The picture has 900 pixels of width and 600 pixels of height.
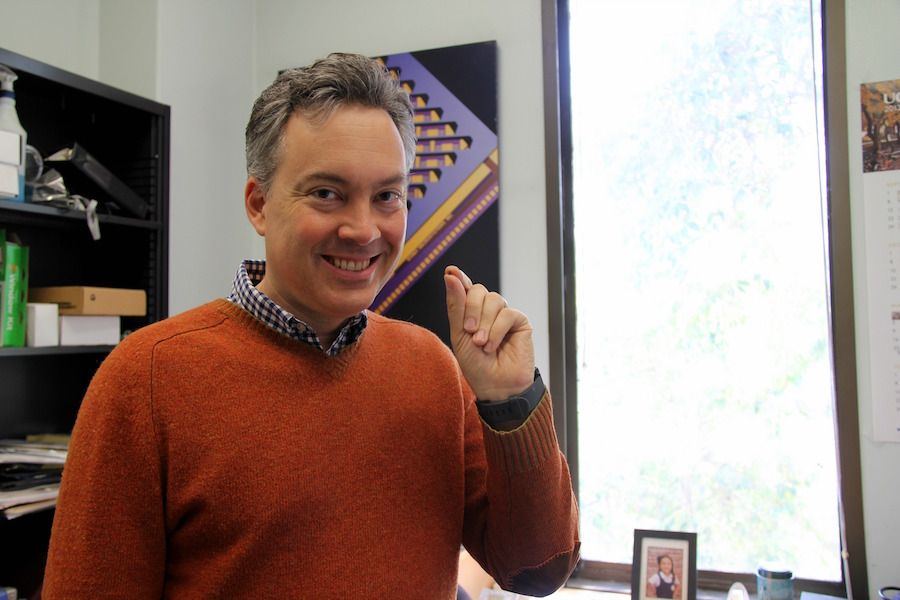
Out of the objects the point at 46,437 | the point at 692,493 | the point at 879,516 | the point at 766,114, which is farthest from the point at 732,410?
the point at 46,437

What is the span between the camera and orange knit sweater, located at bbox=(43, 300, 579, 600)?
802mm

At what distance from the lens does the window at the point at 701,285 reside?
82.6 inches

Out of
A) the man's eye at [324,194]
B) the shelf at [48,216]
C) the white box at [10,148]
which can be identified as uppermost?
the white box at [10,148]

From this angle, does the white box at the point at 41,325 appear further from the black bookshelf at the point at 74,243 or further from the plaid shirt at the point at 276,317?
the plaid shirt at the point at 276,317

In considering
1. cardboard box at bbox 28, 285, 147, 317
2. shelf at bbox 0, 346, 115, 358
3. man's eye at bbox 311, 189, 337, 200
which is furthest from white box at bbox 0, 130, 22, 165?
man's eye at bbox 311, 189, 337, 200

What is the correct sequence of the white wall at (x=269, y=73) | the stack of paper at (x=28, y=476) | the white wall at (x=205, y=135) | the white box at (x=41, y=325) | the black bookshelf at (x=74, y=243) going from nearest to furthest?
1. the stack of paper at (x=28, y=476)
2. the white box at (x=41, y=325)
3. the black bookshelf at (x=74, y=243)
4. the white wall at (x=269, y=73)
5. the white wall at (x=205, y=135)

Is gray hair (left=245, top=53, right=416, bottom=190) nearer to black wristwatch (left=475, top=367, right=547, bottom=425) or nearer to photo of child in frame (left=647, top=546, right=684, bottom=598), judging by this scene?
black wristwatch (left=475, top=367, right=547, bottom=425)

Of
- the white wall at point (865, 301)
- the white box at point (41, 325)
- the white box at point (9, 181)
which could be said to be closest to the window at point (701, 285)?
the white wall at point (865, 301)

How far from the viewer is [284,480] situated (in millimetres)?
881

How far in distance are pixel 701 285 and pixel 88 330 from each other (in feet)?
6.21

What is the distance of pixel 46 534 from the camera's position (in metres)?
1.92

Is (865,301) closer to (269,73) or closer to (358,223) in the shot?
(358,223)

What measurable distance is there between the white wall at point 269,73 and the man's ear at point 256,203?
4.58ft

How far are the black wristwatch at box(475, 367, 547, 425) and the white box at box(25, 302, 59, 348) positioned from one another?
55.1 inches
